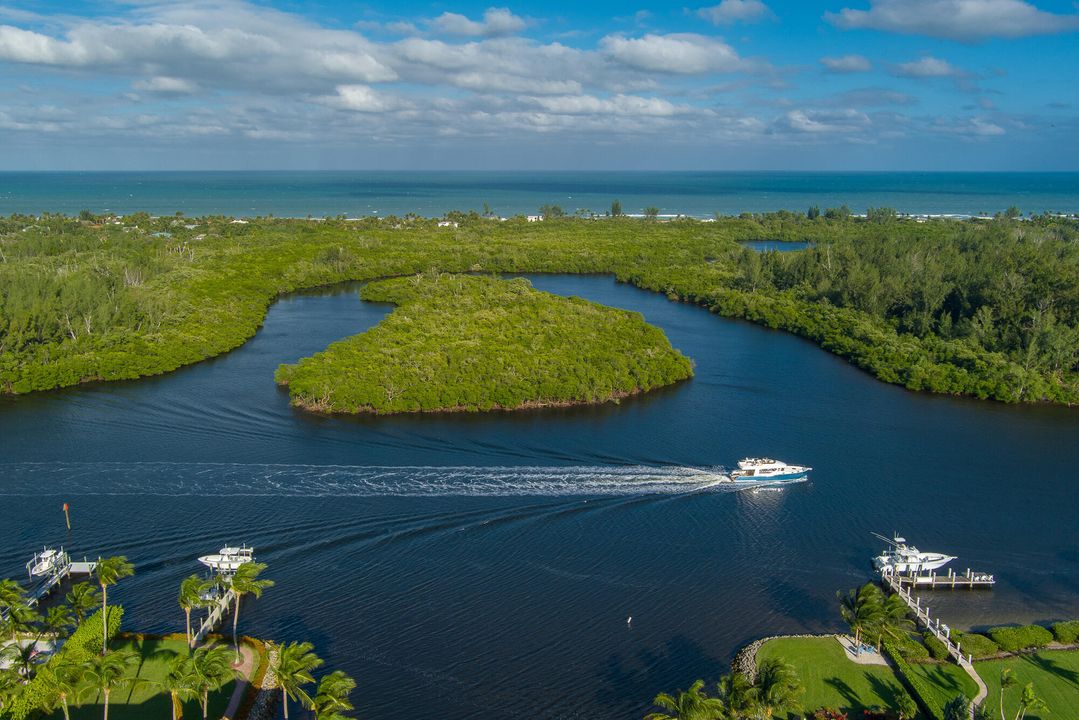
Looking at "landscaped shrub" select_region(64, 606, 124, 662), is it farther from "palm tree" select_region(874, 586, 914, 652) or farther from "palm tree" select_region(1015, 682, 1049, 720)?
"palm tree" select_region(1015, 682, 1049, 720)

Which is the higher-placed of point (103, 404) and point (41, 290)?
point (41, 290)

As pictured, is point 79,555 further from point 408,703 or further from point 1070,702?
point 1070,702

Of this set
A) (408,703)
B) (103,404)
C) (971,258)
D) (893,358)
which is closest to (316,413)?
(103,404)

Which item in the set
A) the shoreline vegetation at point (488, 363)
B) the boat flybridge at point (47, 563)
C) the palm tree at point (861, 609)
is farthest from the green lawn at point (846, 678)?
the boat flybridge at point (47, 563)

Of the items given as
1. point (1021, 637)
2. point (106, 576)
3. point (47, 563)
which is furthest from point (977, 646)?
point (47, 563)

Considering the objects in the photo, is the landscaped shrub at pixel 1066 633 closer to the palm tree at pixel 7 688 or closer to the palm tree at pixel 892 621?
the palm tree at pixel 892 621

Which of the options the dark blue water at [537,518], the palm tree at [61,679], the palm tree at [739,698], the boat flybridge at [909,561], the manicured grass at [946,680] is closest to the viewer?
the palm tree at [61,679]

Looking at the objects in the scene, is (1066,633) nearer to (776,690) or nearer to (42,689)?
(776,690)
